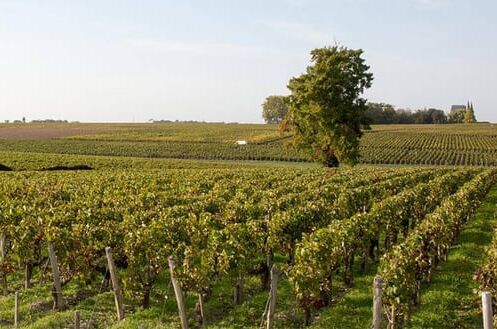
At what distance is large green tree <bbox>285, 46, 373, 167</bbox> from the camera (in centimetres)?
4638

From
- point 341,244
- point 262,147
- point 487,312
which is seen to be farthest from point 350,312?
point 262,147

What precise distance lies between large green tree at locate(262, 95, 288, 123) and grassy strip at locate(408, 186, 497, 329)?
159 m

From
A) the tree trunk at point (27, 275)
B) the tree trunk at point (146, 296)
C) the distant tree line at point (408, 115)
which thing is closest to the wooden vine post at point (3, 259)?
the tree trunk at point (27, 275)

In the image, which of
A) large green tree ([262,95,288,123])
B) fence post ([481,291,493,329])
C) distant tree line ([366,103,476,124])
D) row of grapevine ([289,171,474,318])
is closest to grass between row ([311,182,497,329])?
row of grapevine ([289,171,474,318])

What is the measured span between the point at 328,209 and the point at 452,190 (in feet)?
45.3

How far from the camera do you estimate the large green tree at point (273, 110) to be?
586ft

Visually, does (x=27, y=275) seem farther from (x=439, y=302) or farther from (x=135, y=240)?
(x=439, y=302)

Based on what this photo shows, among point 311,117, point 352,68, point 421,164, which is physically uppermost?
point 352,68

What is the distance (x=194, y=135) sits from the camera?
10769 centimetres

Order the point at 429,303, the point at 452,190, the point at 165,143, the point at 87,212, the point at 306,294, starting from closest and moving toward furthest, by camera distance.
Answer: the point at 306,294, the point at 429,303, the point at 87,212, the point at 452,190, the point at 165,143

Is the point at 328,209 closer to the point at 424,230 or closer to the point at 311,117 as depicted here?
the point at 424,230

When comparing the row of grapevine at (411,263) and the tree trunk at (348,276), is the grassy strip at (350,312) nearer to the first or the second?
Answer: the tree trunk at (348,276)

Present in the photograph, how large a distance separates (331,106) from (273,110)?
133015mm

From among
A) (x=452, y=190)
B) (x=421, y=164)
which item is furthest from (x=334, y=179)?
(x=421, y=164)
